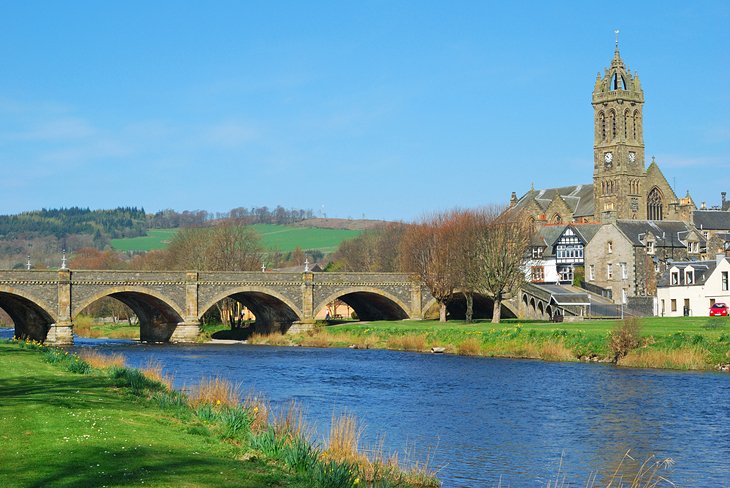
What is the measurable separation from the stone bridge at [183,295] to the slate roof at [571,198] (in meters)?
39.8

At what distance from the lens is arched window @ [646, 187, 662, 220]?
122 m

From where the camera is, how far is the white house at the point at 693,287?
260 ft

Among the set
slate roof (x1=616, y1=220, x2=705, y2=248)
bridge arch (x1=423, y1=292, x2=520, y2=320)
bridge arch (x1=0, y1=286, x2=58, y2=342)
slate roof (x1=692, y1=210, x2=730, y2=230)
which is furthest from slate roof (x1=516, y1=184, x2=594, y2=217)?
bridge arch (x1=0, y1=286, x2=58, y2=342)

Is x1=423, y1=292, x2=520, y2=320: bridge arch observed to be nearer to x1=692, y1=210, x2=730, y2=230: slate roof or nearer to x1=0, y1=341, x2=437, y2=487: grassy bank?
x1=692, y1=210, x2=730, y2=230: slate roof

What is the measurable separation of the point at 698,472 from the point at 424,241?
222 ft

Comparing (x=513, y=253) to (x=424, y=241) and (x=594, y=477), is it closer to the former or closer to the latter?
(x=424, y=241)

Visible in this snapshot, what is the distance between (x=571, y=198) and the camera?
13088 cm

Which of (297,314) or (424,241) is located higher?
(424,241)

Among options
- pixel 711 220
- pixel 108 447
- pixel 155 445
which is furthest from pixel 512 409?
pixel 711 220

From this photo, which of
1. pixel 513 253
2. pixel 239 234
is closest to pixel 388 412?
pixel 513 253

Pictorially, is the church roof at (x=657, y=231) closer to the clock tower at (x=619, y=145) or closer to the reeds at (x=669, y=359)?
the clock tower at (x=619, y=145)

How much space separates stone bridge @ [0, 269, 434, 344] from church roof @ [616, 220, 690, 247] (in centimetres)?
2087

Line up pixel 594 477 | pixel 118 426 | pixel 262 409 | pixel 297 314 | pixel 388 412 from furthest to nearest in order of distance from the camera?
pixel 297 314 < pixel 388 412 < pixel 262 409 < pixel 594 477 < pixel 118 426

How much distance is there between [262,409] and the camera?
26.5m
